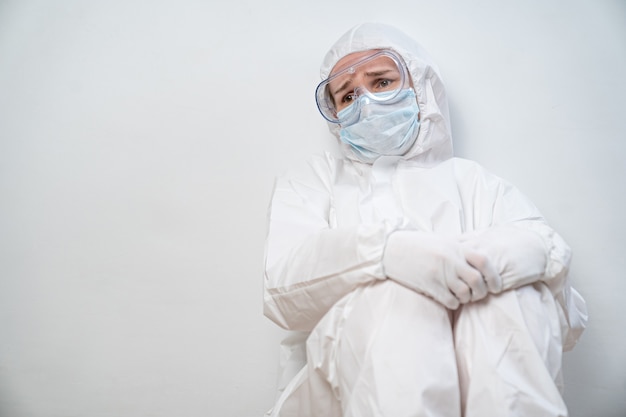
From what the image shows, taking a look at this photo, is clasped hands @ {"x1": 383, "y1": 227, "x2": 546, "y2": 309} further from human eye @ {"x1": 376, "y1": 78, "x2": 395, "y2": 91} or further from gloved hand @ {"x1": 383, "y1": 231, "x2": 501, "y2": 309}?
human eye @ {"x1": 376, "y1": 78, "x2": 395, "y2": 91}

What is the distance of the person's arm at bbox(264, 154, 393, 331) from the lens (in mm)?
821

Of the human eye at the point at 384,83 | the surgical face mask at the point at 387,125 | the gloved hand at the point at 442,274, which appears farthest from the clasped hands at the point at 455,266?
the human eye at the point at 384,83

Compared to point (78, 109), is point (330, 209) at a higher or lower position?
lower

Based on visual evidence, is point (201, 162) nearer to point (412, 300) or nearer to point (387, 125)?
point (387, 125)

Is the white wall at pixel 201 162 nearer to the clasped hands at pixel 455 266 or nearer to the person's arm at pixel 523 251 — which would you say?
the person's arm at pixel 523 251

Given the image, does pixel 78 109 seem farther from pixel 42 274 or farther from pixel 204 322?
pixel 204 322

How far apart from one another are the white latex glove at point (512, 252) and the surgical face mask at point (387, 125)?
0.35 meters

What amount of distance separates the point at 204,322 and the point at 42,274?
0.51m

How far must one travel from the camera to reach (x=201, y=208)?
1.31 meters

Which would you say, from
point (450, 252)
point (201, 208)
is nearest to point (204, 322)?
point (201, 208)

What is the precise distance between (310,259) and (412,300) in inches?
8.7

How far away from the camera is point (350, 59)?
48.1 inches

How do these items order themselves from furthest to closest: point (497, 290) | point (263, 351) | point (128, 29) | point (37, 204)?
point (128, 29) < point (37, 204) < point (263, 351) < point (497, 290)

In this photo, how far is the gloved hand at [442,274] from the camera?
77 cm
